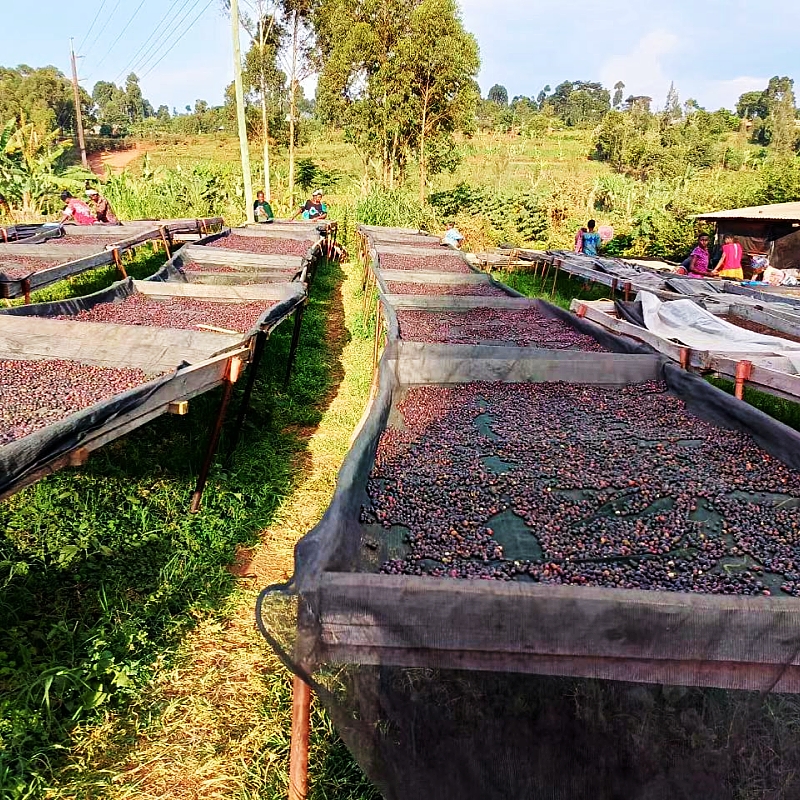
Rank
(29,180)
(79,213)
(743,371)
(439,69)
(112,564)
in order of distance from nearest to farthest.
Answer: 1. (112,564)
2. (743,371)
3. (79,213)
4. (29,180)
5. (439,69)

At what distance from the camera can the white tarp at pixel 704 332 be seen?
15.2 ft

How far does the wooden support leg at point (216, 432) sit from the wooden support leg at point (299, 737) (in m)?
2.18

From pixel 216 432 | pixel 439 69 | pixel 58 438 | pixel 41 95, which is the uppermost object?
pixel 41 95

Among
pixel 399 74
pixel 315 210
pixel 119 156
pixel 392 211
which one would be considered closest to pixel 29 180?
pixel 315 210

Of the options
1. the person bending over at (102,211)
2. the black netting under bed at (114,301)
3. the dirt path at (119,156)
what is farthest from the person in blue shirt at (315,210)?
the dirt path at (119,156)

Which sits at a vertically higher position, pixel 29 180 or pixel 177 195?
pixel 29 180

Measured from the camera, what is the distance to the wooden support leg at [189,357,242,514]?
3539 mm

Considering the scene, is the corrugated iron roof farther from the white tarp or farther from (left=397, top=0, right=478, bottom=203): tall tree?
the white tarp

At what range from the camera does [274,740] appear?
237 cm

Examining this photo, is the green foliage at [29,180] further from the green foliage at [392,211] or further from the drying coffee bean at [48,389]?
the drying coffee bean at [48,389]

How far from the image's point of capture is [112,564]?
10.7 feet

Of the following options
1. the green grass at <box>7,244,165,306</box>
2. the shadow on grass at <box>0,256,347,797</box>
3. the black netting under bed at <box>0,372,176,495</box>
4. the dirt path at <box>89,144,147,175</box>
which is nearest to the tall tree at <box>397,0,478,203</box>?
the green grass at <box>7,244,165,306</box>

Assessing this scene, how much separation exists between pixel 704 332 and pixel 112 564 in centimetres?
505

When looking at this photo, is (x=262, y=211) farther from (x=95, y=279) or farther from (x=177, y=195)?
(x=95, y=279)
